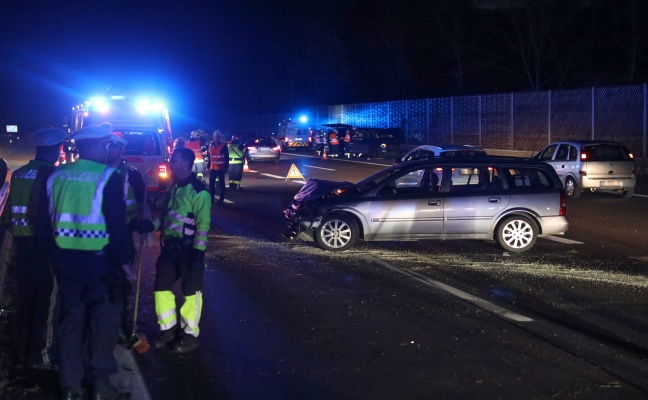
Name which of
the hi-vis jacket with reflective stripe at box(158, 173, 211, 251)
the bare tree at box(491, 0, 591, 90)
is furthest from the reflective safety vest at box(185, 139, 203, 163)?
the bare tree at box(491, 0, 591, 90)

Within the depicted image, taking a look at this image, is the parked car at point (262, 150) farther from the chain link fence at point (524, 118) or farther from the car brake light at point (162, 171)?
the car brake light at point (162, 171)

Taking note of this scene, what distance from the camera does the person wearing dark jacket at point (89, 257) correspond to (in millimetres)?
5488

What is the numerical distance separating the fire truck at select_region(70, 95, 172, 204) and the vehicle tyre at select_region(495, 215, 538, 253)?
587 centimetres

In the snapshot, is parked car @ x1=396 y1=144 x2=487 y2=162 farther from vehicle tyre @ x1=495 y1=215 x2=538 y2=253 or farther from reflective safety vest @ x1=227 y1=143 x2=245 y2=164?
vehicle tyre @ x1=495 y1=215 x2=538 y2=253

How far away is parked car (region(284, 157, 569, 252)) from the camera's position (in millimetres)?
12344

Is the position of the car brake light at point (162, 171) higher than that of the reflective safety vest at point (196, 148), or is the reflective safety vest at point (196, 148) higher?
the reflective safety vest at point (196, 148)

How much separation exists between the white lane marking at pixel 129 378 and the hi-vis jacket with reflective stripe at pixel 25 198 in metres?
1.29

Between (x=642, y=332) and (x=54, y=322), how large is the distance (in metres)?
5.33

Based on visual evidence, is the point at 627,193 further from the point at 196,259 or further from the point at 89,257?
the point at 89,257

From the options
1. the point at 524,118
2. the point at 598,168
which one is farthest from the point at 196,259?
the point at 524,118

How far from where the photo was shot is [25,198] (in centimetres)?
661

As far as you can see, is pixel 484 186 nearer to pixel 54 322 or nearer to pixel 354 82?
pixel 54 322

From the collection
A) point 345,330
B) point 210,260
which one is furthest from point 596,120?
point 345,330

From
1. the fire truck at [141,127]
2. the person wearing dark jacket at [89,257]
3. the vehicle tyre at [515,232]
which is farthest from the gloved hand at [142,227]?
the fire truck at [141,127]
